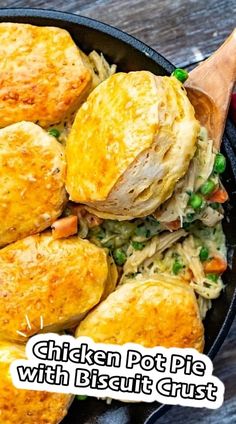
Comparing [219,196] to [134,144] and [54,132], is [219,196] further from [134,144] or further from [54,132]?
[54,132]

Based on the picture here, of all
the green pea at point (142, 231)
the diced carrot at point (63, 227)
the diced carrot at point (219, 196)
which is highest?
the diced carrot at point (219, 196)

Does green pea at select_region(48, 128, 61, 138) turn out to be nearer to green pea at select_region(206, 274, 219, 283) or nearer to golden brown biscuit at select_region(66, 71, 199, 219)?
golden brown biscuit at select_region(66, 71, 199, 219)

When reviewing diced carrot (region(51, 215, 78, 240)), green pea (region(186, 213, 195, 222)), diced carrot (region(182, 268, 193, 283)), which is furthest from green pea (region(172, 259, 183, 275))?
diced carrot (region(51, 215, 78, 240))

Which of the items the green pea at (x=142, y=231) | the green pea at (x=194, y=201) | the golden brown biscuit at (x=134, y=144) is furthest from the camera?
the green pea at (x=142, y=231)

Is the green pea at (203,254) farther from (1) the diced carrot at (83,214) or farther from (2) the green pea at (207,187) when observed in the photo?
(1) the diced carrot at (83,214)

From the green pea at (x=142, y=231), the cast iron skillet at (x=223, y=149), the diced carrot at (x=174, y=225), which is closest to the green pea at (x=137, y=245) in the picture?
Result: the green pea at (x=142, y=231)

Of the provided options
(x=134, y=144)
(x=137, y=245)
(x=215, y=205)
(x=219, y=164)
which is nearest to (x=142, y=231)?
(x=137, y=245)

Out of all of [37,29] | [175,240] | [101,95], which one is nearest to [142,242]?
[175,240]
